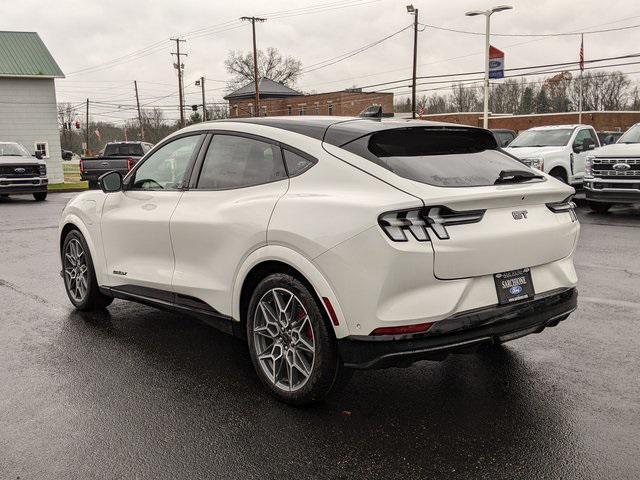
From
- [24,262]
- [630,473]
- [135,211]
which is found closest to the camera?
[630,473]

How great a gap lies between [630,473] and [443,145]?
2.08 meters

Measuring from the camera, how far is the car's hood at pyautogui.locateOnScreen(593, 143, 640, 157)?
1267cm

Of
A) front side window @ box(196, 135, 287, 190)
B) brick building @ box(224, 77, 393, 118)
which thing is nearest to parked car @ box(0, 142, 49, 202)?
front side window @ box(196, 135, 287, 190)

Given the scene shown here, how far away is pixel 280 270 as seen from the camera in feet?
12.4

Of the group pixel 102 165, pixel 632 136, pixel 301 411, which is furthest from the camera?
pixel 102 165

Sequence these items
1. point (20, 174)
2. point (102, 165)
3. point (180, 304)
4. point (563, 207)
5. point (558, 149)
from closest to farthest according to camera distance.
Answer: point (563, 207), point (180, 304), point (558, 149), point (20, 174), point (102, 165)

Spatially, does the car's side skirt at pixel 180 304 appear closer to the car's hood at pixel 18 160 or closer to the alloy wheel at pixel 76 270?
the alloy wheel at pixel 76 270

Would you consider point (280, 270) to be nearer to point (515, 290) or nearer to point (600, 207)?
point (515, 290)

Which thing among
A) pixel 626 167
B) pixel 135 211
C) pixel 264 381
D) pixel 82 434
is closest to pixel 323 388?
pixel 264 381

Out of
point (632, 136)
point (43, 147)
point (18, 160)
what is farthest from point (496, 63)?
point (43, 147)

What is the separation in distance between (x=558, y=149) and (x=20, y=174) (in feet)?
52.1

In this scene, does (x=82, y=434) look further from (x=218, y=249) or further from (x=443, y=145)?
(x=443, y=145)

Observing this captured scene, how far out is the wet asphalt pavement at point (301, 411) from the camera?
121 inches

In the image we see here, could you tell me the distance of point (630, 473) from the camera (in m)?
2.95
